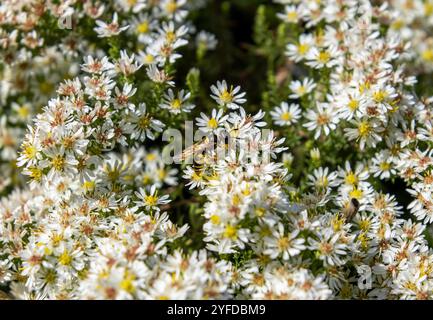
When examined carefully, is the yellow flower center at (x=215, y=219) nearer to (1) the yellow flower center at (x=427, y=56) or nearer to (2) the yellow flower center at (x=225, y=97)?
(2) the yellow flower center at (x=225, y=97)

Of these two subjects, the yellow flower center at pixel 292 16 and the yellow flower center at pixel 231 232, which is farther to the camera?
the yellow flower center at pixel 292 16

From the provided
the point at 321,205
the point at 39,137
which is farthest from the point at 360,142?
the point at 39,137

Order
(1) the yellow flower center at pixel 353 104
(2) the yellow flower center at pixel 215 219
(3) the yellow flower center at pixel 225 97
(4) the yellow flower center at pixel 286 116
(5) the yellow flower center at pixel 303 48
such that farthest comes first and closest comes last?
(5) the yellow flower center at pixel 303 48 → (4) the yellow flower center at pixel 286 116 → (1) the yellow flower center at pixel 353 104 → (3) the yellow flower center at pixel 225 97 → (2) the yellow flower center at pixel 215 219

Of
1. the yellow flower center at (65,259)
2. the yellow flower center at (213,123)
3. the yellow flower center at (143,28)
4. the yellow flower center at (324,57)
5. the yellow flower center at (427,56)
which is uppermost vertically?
the yellow flower center at (427,56)

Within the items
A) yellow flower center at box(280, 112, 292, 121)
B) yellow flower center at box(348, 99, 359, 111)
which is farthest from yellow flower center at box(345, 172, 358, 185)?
yellow flower center at box(280, 112, 292, 121)

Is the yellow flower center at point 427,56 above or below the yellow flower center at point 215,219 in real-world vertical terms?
above

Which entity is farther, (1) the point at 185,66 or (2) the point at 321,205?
(1) the point at 185,66

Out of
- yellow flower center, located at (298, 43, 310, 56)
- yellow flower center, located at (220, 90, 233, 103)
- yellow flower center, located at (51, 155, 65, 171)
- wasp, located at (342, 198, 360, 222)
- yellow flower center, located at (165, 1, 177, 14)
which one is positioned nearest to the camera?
yellow flower center, located at (51, 155, 65, 171)

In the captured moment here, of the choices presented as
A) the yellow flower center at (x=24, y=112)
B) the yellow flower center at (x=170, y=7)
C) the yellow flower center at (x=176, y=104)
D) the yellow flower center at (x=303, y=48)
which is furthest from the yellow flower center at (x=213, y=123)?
the yellow flower center at (x=24, y=112)

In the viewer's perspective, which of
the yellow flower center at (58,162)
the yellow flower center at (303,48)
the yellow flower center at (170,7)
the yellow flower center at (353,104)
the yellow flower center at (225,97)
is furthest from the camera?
the yellow flower center at (170,7)

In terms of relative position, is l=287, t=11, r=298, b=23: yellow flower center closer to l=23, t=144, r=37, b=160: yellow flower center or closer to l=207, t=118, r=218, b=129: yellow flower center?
l=207, t=118, r=218, b=129: yellow flower center

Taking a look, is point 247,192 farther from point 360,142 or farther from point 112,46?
point 112,46
